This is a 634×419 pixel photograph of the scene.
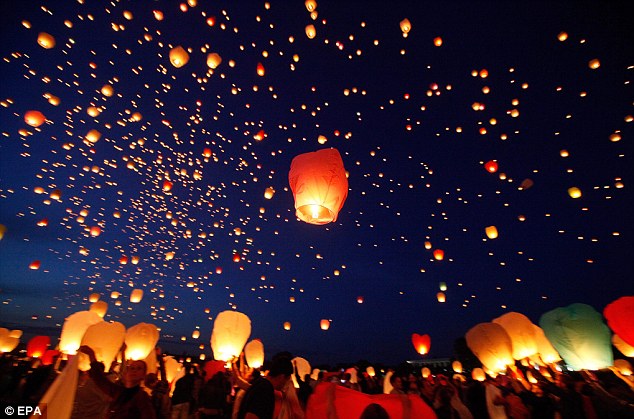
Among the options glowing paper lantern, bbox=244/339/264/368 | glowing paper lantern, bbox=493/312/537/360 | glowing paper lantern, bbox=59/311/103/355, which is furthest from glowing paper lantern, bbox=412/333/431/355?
glowing paper lantern, bbox=59/311/103/355

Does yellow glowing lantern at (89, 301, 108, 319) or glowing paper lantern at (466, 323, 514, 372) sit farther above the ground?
yellow glowing lantern at (89, 301, 108, 319)

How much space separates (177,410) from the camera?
433 cm

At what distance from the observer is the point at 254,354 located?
8266 millimetres

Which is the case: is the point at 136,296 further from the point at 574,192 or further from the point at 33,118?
the point at 574,192

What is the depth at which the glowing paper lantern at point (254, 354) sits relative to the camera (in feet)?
26.7

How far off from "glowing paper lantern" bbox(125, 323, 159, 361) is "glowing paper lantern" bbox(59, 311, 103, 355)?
1131mm

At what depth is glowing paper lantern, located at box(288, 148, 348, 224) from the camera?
9.63 feet

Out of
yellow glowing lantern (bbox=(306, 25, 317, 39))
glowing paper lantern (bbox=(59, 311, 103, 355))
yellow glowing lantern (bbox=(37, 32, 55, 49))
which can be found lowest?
glowing paper lantern (bbox=(59, 311, 103, 355))

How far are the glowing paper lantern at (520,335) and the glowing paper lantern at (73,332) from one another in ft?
27.9

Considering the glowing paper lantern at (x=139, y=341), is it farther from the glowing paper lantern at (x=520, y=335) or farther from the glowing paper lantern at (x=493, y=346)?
the glowing paper lantern at (x=520, y=335)

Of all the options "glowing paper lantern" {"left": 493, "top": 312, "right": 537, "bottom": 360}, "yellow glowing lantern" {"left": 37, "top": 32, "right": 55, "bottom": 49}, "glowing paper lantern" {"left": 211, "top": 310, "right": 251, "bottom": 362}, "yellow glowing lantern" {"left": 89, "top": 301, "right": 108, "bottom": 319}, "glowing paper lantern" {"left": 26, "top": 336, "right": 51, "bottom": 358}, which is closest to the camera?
"yellow glowing lantern" {"left": 37, "top": 32, "right": 55, "bottom": 49}

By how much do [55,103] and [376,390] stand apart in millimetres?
8326

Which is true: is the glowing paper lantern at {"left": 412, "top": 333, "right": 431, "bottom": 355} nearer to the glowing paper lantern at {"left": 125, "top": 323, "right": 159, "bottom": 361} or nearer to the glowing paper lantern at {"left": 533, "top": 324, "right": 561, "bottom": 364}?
the glowing paper lantern at {"left": 533, "top": 324, "right": 561, "bottom": 364}

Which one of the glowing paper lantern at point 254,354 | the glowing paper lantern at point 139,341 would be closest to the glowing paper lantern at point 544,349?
the glowing paper lantern at point 254,354
